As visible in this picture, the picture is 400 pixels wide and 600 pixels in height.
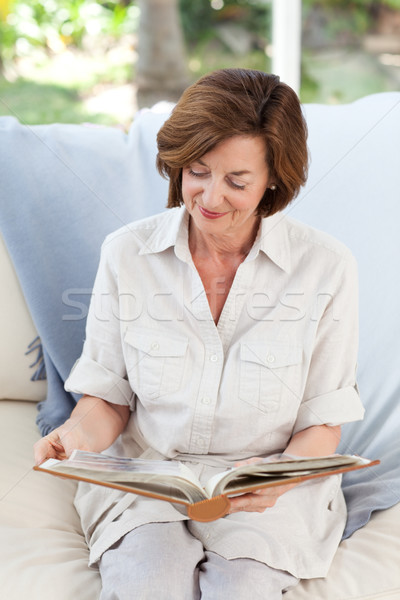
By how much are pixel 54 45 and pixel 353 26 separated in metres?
1.99

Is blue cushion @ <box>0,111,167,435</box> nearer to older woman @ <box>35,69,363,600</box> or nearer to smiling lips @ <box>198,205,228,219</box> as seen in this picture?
older woman @ <box>35,69,363,600</box>

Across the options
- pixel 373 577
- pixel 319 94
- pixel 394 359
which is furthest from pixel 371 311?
pixel 319 94

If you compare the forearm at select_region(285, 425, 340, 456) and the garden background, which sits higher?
the garden background

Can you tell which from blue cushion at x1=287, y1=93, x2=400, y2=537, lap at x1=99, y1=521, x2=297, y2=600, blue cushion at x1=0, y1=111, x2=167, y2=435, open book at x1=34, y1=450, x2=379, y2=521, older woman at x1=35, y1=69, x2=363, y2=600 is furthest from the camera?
blue cushion at x1=0, y1=111, x2=167, y2=435

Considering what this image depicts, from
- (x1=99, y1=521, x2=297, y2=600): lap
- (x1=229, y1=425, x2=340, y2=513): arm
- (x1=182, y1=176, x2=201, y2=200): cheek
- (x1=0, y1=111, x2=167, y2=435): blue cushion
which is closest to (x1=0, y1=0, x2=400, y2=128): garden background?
(x1=0, y1=111, x2=167, y2=435): blue cushion

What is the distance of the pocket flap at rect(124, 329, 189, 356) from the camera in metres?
1.26

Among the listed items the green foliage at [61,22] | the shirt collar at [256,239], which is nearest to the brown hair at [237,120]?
the shirt collar at [256,239]

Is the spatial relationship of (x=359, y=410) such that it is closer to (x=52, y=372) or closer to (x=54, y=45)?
(x=52, y=372)

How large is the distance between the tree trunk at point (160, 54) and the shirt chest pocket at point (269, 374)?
3.49m

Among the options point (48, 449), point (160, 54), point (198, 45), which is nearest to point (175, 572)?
point (48, 449)

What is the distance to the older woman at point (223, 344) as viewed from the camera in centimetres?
113

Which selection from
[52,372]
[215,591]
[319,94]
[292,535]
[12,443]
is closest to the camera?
[215,591]

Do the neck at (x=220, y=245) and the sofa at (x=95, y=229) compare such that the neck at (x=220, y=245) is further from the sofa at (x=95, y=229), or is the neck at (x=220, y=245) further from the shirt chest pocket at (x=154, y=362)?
the sofa at (x=95, y=229)

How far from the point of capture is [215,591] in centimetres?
103
